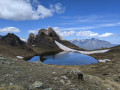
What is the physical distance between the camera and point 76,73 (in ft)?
56.2

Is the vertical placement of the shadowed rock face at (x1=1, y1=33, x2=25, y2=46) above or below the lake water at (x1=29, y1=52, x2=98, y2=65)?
above

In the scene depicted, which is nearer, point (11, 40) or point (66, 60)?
point (66, 60)

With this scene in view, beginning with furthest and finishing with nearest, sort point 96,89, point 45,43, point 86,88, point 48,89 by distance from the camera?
point 45,43, point 96,89, point 86,88, point 48,89

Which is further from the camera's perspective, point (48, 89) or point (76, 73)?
point (76, 73)

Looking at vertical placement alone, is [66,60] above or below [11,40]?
below

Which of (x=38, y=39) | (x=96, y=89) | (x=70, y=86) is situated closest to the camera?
(x=70, y=86)

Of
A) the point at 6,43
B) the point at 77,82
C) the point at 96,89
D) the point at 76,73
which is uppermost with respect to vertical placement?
the point at 6,43

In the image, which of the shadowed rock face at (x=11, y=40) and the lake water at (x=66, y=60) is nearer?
the lake water at (x=66, y=60)

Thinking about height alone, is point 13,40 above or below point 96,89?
above

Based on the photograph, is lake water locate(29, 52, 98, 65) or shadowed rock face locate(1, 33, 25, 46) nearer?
lake water locate(29, 52, 98, 65)


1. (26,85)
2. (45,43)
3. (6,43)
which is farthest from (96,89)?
(45,43)

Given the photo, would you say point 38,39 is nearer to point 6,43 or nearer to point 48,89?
point 6,43

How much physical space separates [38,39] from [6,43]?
3484 inches

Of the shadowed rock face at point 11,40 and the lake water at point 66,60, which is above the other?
the shadowed rock face at point 11,40
